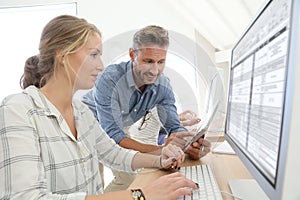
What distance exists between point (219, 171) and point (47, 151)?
20.2 inches

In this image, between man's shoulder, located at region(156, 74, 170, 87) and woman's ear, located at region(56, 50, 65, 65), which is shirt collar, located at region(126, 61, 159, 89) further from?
woman's ear, located at region(56, 50, 65, 65)

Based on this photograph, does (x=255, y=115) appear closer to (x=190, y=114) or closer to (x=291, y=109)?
(x=291, y=109)

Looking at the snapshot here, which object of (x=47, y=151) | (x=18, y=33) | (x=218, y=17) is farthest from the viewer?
(x=18, y=33)

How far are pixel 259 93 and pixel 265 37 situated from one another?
4.1 inches

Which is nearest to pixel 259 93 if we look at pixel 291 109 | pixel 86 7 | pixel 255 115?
pixel 255 115

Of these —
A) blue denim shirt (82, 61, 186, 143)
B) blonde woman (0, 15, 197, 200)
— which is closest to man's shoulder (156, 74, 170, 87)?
blue denim shirt (82, 61, 186, 143)

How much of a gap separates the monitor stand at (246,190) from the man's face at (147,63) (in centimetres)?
44

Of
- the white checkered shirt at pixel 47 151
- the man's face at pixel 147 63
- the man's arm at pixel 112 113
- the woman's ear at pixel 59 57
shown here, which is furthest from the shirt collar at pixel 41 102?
the man's face at pixel 147 63

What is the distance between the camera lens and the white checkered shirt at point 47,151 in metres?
0.63

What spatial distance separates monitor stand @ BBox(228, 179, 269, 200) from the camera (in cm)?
68

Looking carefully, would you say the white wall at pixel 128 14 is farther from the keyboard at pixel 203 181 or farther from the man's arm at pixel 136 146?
the keyboard at pixel 203 181

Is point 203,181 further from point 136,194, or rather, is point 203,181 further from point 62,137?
point 62,137

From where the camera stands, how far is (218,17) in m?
2.25

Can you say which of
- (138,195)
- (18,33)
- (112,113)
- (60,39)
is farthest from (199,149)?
(18,33)
